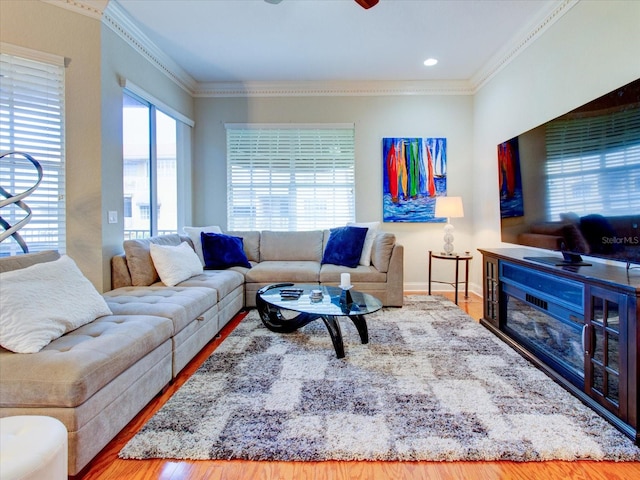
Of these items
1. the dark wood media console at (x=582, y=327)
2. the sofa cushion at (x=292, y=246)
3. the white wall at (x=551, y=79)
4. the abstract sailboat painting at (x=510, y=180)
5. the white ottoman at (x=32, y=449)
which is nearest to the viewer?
the white ottoman at (x=32, y=449)

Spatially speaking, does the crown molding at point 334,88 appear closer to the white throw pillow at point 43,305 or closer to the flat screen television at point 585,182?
the flat screen television at point 585,182

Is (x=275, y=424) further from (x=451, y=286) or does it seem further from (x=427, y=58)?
(x=427, y=58)

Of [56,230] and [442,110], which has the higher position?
Answer: [442,110]

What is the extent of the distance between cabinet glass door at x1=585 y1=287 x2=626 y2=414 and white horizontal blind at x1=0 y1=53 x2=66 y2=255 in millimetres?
3670

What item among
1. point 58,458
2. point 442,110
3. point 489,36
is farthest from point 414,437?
point 442,110

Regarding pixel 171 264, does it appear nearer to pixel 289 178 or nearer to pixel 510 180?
pixel 289 178

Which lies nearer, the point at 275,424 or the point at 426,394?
the point at 275,424

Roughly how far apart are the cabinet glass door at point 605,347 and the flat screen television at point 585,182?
267mm

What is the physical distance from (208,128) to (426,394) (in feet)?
14.2

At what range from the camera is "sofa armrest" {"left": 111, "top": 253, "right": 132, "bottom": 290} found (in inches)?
113

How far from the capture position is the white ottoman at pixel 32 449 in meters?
0.92

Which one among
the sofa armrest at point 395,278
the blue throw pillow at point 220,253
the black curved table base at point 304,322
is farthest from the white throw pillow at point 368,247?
the blue throw pillow at point 220,253

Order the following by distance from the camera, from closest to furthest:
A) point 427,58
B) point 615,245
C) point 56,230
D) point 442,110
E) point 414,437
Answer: point 414,437 < point 615,245 < point 56,230 < point 427,58 < point 442,110

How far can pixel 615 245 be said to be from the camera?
1.79 meters
